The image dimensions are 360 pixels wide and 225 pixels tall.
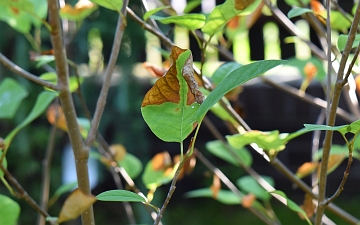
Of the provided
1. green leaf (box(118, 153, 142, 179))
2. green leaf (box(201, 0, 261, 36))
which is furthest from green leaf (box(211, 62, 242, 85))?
green leaf (box(118, 153, 142, 179))

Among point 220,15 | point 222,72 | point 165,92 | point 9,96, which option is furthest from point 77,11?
point 165,92

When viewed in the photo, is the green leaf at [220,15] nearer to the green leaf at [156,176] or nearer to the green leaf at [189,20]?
the green leaf at [189,20]

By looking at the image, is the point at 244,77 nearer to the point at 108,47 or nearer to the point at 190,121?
the point at 190,121

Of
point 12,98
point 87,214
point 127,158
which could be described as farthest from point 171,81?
point 127,158

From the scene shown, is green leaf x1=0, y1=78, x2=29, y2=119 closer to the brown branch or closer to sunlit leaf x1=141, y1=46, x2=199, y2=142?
the brown branch

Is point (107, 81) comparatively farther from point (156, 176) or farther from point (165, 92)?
point (156, 176)
